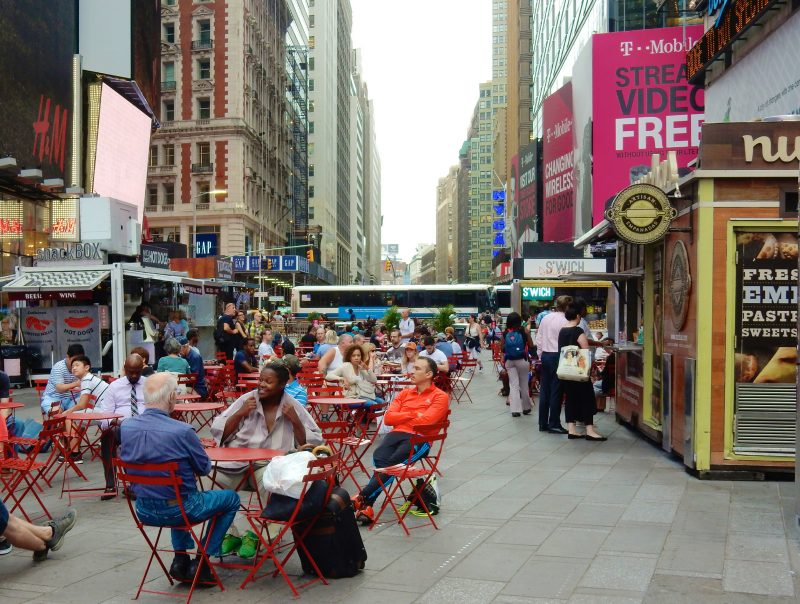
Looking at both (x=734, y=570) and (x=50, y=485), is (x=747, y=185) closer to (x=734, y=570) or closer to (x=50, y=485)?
(x=734, y=570)

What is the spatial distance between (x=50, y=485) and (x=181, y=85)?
187 ft

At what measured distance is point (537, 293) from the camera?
105ft

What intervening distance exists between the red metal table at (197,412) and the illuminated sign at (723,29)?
14.5 m

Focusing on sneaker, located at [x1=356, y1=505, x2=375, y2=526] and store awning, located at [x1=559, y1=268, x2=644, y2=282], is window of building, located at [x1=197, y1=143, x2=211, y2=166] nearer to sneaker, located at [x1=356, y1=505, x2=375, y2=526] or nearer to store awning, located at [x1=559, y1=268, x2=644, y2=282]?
store awning, located at [x1=559, y1=268, x2=644, y2=282]

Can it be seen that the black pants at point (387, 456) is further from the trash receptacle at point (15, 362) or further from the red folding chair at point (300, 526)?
the trash receptacle at point (15, 362)

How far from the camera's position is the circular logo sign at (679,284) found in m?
9.21

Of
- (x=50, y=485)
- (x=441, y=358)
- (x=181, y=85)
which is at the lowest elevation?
(x=50, y=485)

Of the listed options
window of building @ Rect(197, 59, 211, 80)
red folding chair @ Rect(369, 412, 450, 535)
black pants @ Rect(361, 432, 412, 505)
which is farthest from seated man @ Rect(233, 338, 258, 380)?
window of building @ Rect(197, 59, 211, 80)

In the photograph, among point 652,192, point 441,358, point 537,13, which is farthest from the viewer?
point 537,13

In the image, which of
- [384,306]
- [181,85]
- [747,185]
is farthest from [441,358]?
[181,85]

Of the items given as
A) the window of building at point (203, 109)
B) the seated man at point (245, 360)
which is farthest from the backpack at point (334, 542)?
the window of building at point (203, 109)

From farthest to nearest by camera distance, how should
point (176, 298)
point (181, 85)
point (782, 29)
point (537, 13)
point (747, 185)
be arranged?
point (537, 13) → point (181, 85) → point (176, 298) → point (782, 29) → point (747, 185)

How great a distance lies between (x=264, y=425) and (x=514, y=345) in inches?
334

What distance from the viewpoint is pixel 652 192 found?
9.64 metres
